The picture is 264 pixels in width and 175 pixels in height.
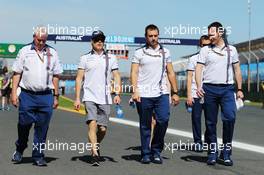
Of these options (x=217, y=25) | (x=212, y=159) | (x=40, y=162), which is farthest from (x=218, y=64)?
(x=40, y=162)

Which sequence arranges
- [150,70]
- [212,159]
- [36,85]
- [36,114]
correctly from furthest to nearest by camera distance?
[150,70] → [212,159] → [36,114] → [36,85]

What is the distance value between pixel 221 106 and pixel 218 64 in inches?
22.2

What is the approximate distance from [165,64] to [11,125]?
22.9 feet

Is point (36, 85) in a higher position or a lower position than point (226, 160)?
higher

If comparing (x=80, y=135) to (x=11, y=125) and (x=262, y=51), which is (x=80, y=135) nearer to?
(x=11, y=125)

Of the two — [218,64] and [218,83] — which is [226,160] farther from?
[218,64]

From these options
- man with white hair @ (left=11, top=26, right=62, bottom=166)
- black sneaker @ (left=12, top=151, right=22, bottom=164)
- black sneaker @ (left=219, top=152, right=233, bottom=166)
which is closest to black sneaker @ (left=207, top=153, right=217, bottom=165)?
black sneaker @ (left=219, top=152, right=233, bottom=166)

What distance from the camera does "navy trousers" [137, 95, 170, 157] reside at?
7.33 meters

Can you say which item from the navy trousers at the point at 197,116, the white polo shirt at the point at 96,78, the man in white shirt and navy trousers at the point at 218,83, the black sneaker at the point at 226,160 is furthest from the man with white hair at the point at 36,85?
the navy trousers at the point at 197,116

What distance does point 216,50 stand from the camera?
7.25 metres

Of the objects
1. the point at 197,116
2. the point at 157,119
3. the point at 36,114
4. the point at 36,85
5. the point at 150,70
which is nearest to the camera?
the point at 36,85

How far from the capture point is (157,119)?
24.2ft

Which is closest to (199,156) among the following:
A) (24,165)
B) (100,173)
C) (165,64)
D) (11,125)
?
(165,64)

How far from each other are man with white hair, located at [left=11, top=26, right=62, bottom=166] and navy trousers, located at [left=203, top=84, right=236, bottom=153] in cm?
203
